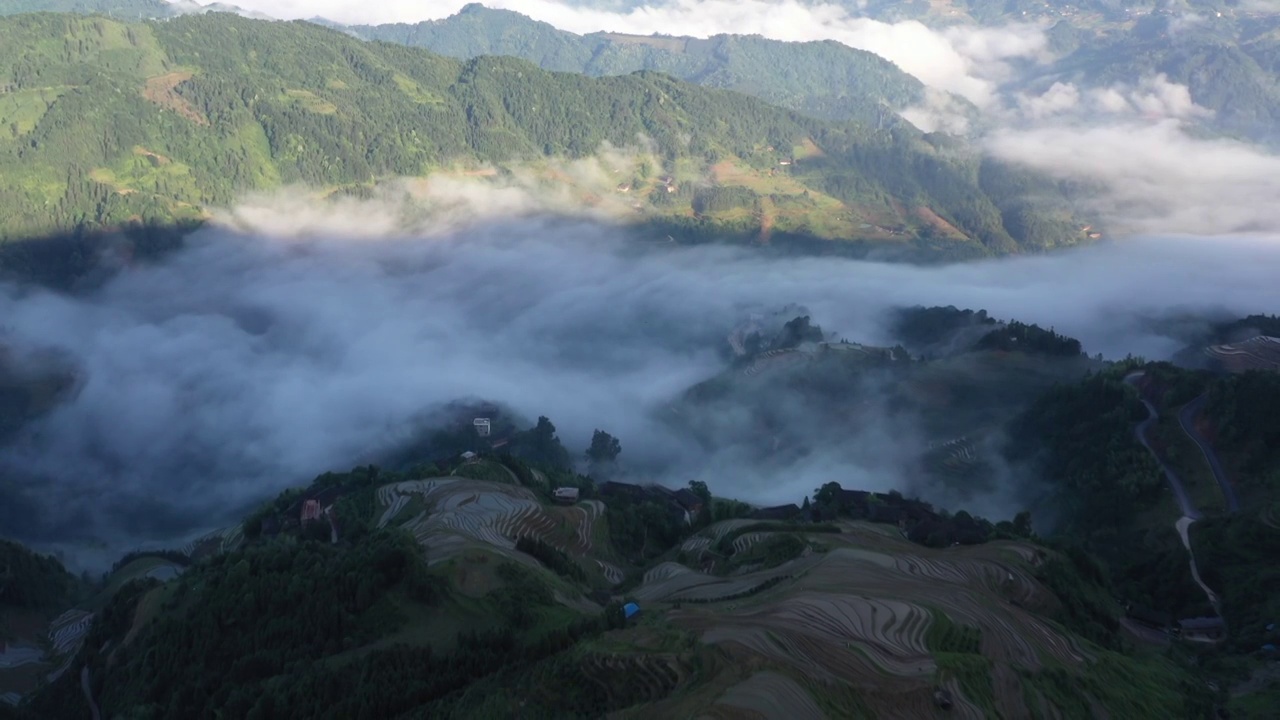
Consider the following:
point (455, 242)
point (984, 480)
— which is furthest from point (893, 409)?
point (455, 242)

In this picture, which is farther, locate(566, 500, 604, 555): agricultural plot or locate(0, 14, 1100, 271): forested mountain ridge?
locate(0, 14, 1100, 271): forested mountain ridge

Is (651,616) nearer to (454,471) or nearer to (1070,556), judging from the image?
(1070,556)

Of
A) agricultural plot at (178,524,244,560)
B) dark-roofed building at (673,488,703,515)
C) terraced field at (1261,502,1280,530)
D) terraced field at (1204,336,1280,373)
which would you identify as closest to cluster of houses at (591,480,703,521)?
dark-roofed building at (673,488,703,515)

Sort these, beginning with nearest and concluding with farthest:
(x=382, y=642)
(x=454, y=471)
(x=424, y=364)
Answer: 1. (x=382, y=642)
2. (x=454, y=471)
3. (x=424, y=364)

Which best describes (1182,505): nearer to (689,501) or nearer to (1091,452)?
(1091,452)

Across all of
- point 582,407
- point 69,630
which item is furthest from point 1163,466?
point 69,630

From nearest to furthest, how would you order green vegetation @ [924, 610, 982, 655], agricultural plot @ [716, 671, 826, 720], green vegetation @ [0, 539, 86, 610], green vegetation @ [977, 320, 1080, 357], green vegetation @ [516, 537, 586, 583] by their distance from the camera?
agricultural plot @ [716, 671, 826, 720] → green vegetation @ [924, 610, 982, 655] → green vegetation @ [516, 537, 586, 583] → green vegetation @ [0, 539, 86, 610] → green vegetation @ [977, 320, 1080, 357]

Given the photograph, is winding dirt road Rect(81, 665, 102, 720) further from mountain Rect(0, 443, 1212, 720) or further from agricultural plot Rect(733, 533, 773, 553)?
agricultural plot Rect(733, 533, 773, 553)
